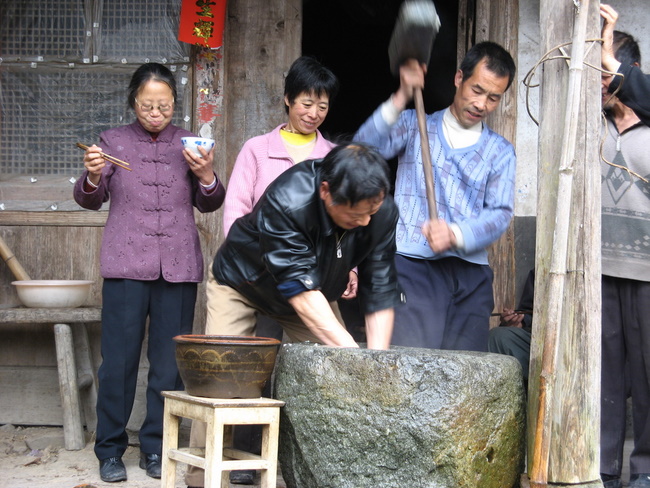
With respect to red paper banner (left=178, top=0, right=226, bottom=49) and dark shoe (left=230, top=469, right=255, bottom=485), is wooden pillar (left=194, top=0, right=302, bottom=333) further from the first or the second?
dark shoe (left=230, top=469, right=255, bottom=485)

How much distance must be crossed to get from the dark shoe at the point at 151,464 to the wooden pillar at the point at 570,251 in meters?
1.93

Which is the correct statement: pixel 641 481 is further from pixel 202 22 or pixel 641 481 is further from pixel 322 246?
pixel 202 22

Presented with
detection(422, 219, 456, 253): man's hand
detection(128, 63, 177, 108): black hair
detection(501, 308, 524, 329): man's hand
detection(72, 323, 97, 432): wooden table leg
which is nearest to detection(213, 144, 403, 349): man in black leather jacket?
detection(422, 219, 456, 253): man's hand

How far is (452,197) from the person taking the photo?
13.2ft

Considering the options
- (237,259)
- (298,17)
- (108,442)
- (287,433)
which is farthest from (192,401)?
(298,17)

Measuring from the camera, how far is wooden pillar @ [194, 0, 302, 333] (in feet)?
16.6

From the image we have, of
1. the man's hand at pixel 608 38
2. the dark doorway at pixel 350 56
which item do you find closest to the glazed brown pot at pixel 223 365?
the man's hand at pixel 608 38

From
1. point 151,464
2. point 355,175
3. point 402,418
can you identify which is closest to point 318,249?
point 355,175

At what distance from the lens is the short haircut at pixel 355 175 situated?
318cm

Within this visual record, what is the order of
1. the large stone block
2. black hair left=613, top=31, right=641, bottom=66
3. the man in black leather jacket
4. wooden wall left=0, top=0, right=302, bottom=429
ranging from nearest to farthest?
the large stone block, the man in black leather jacket, black hair left=613, top=31, right=641, bottom=66, wooden wall left=0, top=0, right=302, bottom=429

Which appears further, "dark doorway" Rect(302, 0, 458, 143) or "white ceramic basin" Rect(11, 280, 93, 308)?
"dark doorway" Rect(302, 0, 458, 143)

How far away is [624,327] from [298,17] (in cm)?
259

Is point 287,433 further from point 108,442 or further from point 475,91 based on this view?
point 475,91

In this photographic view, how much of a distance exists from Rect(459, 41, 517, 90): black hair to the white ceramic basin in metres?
2.38
